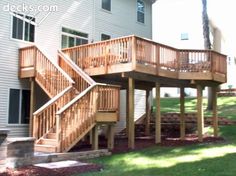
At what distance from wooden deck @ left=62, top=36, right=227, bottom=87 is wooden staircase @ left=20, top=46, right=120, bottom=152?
80 cm

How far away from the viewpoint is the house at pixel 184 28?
1588 inches

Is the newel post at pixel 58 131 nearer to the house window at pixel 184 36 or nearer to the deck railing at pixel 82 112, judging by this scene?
the deck railing at pixel 82 112

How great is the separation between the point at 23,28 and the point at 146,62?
583 cm

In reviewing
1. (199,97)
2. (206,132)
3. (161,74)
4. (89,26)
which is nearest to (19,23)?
(89,26)

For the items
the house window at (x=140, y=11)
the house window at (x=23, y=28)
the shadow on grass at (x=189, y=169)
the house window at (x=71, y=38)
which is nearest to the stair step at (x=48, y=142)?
the shadow on grass at (x=189, y=169)

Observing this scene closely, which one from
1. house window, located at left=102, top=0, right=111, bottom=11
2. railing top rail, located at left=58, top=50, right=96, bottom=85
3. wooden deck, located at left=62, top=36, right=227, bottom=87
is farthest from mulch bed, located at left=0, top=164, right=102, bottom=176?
house window, located at left=102, top=0, right=111, bottom=11

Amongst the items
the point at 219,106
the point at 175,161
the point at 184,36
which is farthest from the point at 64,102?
the point at 184,36

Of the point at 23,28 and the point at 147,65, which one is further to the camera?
the point at 23,28

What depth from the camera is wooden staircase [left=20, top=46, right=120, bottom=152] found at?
13648 mm

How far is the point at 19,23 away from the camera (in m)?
17.7

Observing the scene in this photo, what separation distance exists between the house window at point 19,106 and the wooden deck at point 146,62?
108 inches

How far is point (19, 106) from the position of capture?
57.6 ft

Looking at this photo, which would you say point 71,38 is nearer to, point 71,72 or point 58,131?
point 71,72

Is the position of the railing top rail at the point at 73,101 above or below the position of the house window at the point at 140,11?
below
